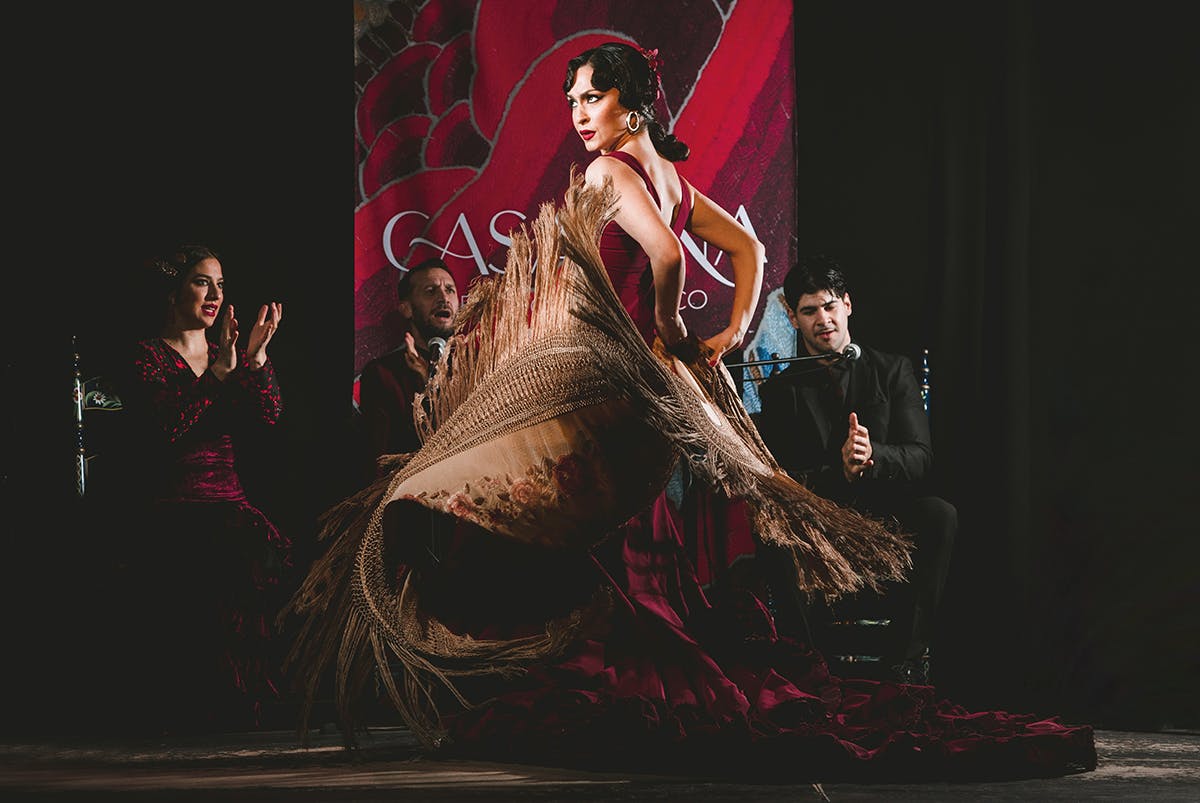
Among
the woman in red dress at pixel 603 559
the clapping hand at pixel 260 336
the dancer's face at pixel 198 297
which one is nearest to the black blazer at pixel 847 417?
the woman in red dress at pixel 603 559

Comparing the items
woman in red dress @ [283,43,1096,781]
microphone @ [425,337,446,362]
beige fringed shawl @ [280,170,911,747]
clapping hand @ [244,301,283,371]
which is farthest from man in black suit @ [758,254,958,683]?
clapping hand @ [244,301,283,371]

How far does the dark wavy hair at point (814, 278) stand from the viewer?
354cm

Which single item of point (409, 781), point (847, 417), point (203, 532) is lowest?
point (409, 781)

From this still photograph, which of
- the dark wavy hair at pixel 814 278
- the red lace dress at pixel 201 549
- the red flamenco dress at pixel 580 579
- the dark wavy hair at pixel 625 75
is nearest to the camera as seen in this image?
the red flamenco dress at pixel 580 579

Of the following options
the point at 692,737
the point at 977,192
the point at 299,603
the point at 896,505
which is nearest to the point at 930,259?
the point at 977,192

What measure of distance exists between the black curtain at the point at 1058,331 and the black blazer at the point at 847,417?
0.23m

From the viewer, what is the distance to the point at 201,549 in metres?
3.44

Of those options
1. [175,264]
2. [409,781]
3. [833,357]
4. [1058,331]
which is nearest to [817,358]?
[833,357]

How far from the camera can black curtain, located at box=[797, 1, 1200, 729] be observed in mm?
3596

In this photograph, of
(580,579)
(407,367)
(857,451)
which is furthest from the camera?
(407,367)

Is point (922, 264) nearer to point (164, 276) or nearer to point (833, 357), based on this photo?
point (833, 357)

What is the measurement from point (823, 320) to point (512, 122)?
109 cm

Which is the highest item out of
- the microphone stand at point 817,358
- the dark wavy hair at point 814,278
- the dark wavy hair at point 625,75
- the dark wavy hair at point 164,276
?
the dark wavy hair at point 625,75

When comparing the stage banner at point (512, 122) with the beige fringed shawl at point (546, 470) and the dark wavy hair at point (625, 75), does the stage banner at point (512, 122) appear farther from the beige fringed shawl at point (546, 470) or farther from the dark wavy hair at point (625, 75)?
the beige fringed shawl at point (546, 470)
